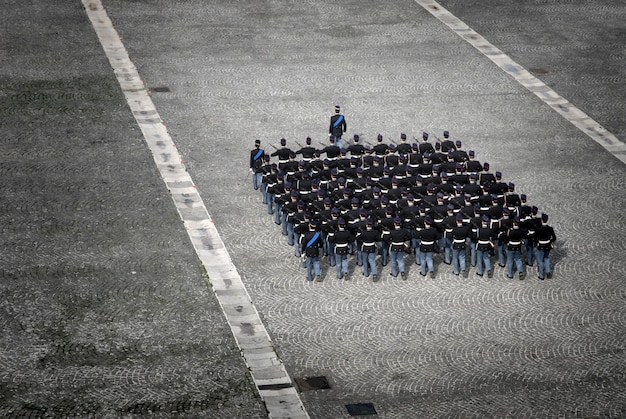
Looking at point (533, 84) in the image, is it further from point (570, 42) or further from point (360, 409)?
point (360, 409)

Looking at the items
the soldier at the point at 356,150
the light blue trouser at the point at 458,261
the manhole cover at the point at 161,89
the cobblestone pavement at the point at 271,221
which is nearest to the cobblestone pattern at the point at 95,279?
the cobblestone pavement at the point at 271,221

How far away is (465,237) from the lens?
99.6ft

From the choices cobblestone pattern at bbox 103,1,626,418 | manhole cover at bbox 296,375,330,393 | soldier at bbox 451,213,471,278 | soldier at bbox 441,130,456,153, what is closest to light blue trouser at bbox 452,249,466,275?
soldier at bbox 451,213,471,278

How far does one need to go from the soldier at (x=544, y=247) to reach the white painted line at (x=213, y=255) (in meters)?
7.67

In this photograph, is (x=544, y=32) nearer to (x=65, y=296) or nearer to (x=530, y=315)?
(x=530, y=315)

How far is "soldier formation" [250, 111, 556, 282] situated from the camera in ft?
99.1

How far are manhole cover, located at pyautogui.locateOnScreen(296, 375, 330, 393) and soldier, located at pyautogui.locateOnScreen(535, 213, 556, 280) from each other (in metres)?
7.57

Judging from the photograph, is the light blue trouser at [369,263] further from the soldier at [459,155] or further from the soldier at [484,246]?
the soldier at [459,155]

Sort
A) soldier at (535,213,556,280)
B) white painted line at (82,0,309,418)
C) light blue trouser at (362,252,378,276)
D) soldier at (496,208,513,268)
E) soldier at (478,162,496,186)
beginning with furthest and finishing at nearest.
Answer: soldier at (478,162,496,186) → soldier at (496,208,513,268) → light blue trouser at (362,252,378,276) → soldier at (535,213,556,280) → white painted line at (82,0,309,418)

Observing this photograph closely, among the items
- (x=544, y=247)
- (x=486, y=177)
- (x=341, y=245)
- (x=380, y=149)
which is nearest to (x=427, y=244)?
(x=341, y=245)

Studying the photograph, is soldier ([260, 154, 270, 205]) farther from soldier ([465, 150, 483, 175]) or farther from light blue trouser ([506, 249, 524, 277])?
light blue trouser ([506, 249, 524, 277])

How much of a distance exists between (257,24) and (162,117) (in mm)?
10609

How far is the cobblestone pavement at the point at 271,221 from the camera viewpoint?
25547mm

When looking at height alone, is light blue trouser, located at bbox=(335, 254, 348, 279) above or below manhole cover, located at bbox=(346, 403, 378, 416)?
above
